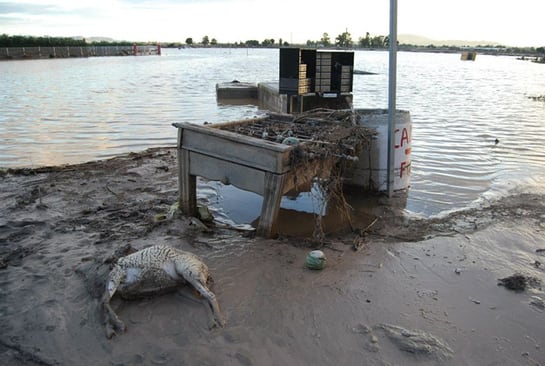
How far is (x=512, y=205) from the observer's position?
290 inches

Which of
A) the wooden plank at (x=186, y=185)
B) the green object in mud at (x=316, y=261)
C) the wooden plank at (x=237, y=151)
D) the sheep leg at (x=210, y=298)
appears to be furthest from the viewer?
the wooden plank at (x=186, y=185)

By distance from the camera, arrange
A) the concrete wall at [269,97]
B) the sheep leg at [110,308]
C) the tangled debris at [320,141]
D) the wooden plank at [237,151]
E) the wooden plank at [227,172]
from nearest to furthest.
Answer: the sheep leg at [110,308], the wooden plank at [237,151], the wooden plank at [227,172], the tangled debris at [320,141], the concrete wall at [269,97]

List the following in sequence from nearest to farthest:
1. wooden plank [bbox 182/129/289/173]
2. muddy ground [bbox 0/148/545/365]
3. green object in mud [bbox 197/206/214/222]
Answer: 1. muddy ground [bbox 0/148/545/365]
2. wooden plank [bbox 182/129/289/173]
3. green object in mud [bbox 197/206/214/222]

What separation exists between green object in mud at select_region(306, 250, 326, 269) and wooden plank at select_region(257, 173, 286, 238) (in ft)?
2.59

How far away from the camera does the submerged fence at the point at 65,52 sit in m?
59.6

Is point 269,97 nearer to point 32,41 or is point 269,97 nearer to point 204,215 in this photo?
point 204,215

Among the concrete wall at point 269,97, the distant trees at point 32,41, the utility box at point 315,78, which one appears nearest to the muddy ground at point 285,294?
the utility box at point 315,78

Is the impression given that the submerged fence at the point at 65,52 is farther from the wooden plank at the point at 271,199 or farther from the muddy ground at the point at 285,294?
the wooden plank at the point at 271,199

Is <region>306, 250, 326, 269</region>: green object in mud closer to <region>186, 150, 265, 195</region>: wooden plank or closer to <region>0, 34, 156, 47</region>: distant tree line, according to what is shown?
<region>186, 150, 265, 195</region>: wooden plank

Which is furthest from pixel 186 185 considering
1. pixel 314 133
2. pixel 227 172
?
pixel 314 133

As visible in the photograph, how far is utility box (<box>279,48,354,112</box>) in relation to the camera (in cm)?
1150

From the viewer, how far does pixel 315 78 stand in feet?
39.8

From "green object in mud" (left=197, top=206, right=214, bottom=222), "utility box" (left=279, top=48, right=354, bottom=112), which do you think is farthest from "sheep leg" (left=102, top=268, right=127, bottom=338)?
"utility box" (left=279, top=48, right=354, bottom=112)

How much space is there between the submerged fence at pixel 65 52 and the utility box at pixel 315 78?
59.8 m
